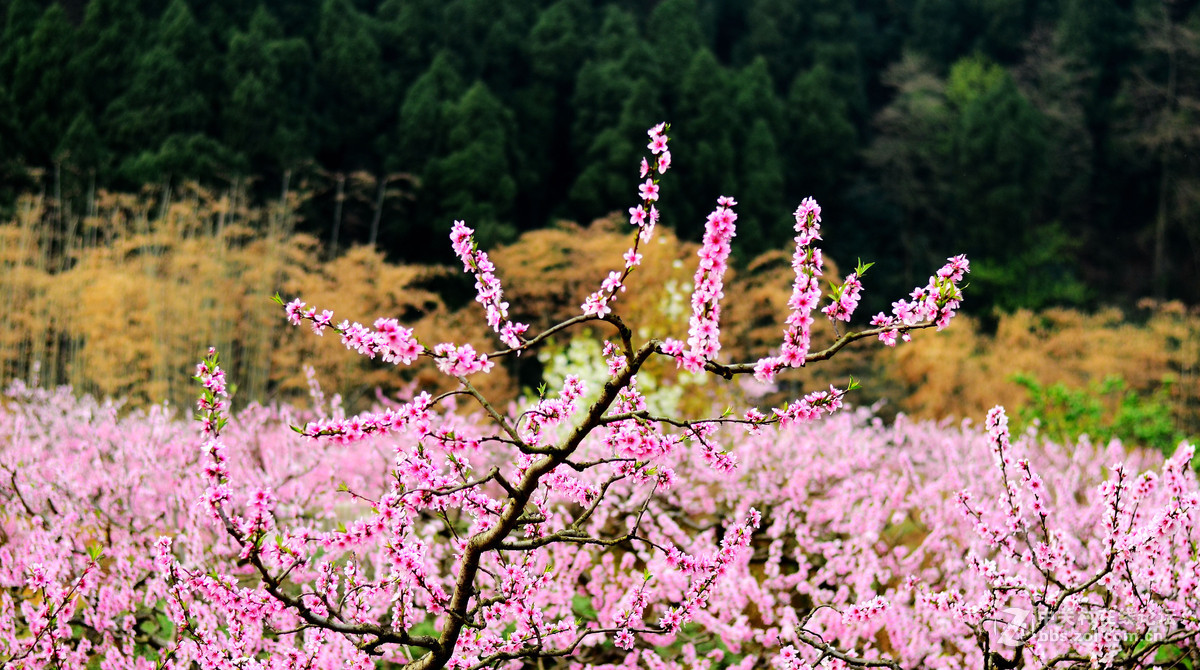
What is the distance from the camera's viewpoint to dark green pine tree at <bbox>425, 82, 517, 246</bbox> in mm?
17344

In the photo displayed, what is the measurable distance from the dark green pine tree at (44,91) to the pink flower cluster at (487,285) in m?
17.1

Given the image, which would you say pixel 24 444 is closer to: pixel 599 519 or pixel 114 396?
pixel 599 519

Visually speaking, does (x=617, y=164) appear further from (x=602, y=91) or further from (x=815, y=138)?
(x=815, y=138)

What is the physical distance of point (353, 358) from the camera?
1300 cm

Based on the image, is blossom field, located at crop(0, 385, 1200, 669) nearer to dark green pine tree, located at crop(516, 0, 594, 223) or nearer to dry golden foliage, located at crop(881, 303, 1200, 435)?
dry golden foliage, located at crop(881, 303, 1200, 435)

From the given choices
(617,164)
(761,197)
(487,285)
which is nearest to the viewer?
(487,285)

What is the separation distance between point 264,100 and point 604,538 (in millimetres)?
16912

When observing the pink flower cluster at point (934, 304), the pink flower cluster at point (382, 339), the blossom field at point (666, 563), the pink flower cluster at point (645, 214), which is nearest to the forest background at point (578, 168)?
the blossom field at point (666, 563)

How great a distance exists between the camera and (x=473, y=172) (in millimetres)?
17531

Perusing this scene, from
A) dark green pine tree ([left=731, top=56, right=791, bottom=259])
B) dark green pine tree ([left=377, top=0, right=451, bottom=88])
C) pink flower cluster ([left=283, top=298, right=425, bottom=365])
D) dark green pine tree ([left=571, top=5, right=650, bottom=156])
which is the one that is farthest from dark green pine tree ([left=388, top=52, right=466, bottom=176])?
pink flower cluster ([left=283, top=298, right=425, bottom=365])

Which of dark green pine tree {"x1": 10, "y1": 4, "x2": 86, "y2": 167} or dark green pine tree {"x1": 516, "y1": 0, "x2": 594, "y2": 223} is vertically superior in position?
dark green pine tree {"x1": 516, "y1": 0, "x2": 594, "y2": 223}

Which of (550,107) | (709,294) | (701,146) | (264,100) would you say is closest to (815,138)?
(701,146)

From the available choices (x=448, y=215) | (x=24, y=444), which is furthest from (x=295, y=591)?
(x=448, y=215)

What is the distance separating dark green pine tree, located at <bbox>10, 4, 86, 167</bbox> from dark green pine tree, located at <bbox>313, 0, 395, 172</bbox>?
4.21 m
